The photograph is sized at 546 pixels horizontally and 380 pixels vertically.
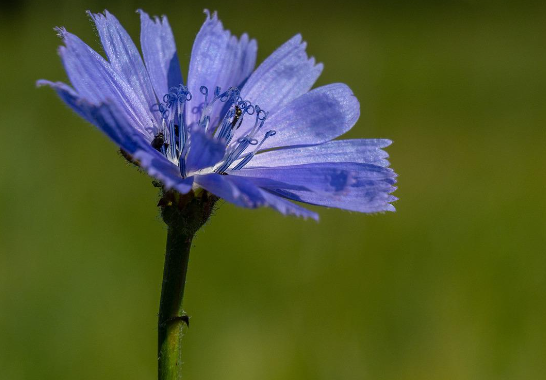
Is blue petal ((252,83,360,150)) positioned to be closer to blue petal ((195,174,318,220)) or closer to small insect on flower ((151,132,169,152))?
small insect on flower ((151,132,169,152))

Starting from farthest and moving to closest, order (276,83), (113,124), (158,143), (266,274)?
(266,274), (276,83), (158,143), (113,124)

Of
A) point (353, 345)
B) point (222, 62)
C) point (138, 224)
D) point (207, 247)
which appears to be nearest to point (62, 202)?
point (138, 224)

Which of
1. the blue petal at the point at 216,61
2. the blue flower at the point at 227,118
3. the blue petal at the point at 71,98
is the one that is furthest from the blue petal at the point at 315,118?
the blue petal at the point at 71,98

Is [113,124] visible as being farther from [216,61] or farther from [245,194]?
[216,61]

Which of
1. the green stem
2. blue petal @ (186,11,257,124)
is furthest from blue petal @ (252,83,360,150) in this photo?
the green stem

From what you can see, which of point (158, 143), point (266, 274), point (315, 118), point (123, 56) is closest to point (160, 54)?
point (123, 56)
